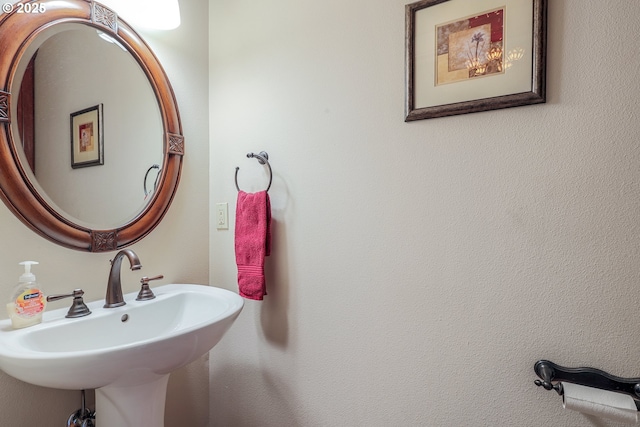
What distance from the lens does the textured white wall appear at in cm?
75

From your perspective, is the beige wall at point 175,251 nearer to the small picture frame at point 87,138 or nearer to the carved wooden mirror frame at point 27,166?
the carved wooden mirror frame at point 27,166

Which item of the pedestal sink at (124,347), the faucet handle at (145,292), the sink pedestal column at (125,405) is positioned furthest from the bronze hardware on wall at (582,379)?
the faucet handle at (145,292)

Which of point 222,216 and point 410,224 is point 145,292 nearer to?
point 222,216

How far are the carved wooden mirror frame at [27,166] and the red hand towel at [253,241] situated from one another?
0.34 metres

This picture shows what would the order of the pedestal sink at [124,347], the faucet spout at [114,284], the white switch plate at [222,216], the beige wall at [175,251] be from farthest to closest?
the white switch plate at [222,216] < the faucet spout at [114,284] < the beige wall at [175,251] < the pedestal sink at [124,347]

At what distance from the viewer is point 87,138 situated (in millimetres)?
1034

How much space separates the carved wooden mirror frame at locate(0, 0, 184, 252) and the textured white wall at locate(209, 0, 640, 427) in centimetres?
23

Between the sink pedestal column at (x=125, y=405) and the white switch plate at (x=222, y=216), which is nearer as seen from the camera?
the sink pedestal column at (x=125, y=405)

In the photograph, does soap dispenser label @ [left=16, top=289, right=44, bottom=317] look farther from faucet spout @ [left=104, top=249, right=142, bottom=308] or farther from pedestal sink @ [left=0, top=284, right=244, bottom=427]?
faucet spout @ [left=104, top=249, right=142, bottom=308]

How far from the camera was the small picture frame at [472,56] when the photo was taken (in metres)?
0.79

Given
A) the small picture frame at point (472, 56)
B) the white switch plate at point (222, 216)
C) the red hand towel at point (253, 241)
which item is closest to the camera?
the small picture frame at point (472, 56)

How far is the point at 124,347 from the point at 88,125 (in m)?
0.80

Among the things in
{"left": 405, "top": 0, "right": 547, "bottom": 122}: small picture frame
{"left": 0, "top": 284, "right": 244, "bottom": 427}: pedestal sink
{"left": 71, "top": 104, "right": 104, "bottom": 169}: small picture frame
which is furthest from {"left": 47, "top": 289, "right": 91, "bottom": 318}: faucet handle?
{"left": 405, "top": 0, "right": 547, "bottom": 122}: small picture frame

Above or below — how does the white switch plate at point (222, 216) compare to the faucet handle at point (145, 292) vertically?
above
